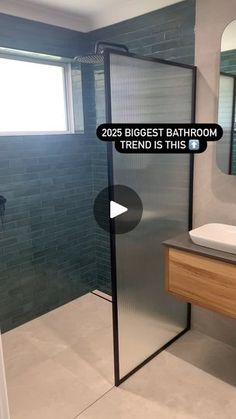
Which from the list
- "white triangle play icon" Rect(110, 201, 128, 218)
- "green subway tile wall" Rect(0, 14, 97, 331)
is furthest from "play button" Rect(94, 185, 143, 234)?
"green subway tile wall" Rect(0, 14, 97, 331)

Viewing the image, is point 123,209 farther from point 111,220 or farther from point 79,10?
point 79,10

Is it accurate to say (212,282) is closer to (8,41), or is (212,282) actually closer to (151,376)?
(151,376)

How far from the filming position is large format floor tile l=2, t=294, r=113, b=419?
198 cm

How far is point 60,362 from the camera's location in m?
2.33

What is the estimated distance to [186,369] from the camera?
2.21 metres

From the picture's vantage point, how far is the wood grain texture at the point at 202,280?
1782mm

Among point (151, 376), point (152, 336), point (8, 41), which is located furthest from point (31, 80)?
point (151, 376)

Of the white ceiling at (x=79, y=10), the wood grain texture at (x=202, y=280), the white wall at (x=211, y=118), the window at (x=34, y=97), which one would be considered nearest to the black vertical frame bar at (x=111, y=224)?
the wood grain texture at (x=202, y=280)

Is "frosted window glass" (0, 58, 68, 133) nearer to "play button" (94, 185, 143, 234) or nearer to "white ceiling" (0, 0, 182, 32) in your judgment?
"white ceiling" (0, 0, 182, 32)

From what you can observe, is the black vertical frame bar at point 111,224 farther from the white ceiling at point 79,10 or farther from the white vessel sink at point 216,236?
the white ceiling at point 79,10

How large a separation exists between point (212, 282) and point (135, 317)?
603 mm

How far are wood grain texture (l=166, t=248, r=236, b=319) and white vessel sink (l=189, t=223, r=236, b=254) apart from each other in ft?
0.29

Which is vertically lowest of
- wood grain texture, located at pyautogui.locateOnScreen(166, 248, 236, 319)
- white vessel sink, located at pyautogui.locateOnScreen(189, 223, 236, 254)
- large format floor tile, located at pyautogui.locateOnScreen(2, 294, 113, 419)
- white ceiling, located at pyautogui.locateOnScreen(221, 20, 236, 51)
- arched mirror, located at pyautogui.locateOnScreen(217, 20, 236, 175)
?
large format floor tile, located at pyautogui.locateOnScreen(2, 294, 113, 419)

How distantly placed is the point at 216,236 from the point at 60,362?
1.41 metres
